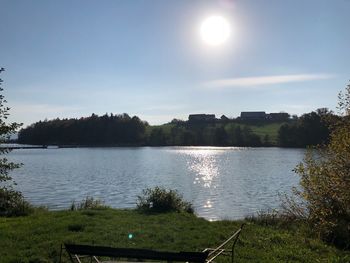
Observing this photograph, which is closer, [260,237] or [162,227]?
[260,237]

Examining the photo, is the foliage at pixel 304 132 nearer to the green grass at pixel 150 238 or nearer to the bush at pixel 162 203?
the bush at pixel 162 203

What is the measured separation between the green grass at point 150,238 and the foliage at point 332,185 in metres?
0.79

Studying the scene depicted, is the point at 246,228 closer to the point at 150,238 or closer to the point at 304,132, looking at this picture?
the point at 150,238

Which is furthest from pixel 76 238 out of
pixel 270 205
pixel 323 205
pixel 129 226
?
pixel 270 205

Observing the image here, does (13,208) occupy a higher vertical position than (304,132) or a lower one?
lower

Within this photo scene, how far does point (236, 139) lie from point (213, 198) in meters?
143

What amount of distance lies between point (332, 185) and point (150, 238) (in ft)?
18.4

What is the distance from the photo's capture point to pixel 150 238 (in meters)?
13.5

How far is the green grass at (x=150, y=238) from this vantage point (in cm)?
1151

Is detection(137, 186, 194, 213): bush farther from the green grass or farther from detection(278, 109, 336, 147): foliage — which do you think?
detection(278, 109, 336, 147): foliage

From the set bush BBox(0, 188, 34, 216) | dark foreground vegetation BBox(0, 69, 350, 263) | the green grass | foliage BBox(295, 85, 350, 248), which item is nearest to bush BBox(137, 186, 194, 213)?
dark foreground vegetation BBox(0, 69, 350, 263)

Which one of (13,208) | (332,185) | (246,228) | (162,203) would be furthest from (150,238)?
(13,208)

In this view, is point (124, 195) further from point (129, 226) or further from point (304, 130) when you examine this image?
point (304, 130)

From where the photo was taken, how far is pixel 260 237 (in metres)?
14.4
